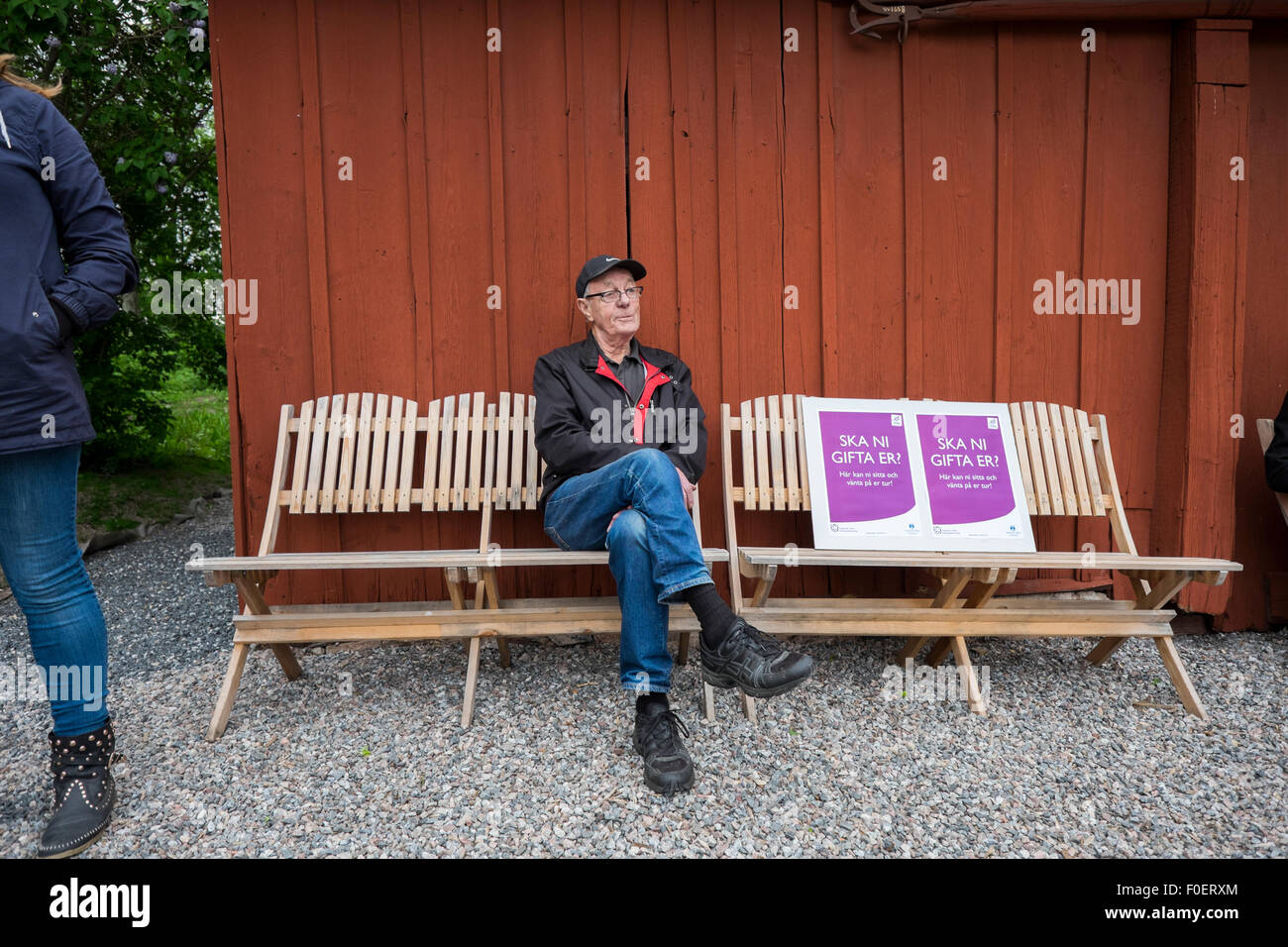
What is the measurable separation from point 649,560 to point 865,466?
1314mm

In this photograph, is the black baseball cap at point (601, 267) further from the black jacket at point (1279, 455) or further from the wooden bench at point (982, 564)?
the black jacket at point (1279, 455)

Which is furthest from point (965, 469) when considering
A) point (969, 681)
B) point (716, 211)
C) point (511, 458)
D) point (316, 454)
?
point (316, 454)

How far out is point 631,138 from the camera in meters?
3.59

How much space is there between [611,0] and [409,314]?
6.10 feet

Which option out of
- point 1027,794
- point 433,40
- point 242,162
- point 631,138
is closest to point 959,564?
point 1027,794

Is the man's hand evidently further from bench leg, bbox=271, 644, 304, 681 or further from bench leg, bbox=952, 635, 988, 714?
bench leg, bbox=271, 644, 304, 681

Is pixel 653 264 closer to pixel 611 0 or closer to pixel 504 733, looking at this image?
pixel 611 0

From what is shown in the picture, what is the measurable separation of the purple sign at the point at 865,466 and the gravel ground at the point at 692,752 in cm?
76

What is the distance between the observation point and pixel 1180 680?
294cm

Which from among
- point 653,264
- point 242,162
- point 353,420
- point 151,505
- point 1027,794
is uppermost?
point 242,162
